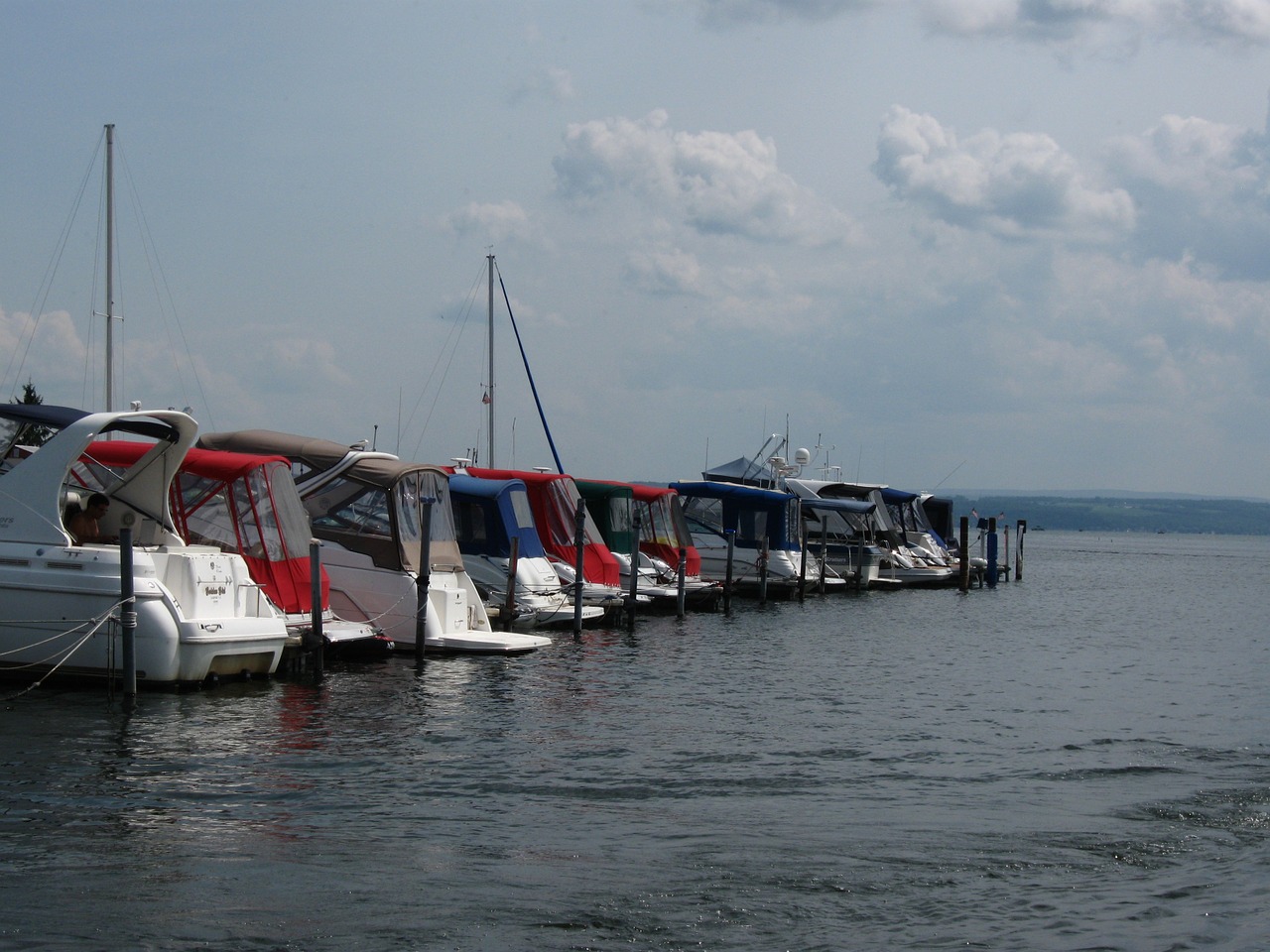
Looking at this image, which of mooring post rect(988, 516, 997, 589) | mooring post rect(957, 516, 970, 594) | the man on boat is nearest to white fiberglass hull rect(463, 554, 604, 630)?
the man on boat

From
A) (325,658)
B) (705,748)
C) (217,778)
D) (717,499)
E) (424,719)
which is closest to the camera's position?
(217,778)

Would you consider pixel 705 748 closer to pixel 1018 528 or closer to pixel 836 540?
pixel 836 540

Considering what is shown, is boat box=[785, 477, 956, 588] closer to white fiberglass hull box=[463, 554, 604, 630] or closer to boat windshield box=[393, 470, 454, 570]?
white fiberglass hull box=[463, 554, 604, 630]

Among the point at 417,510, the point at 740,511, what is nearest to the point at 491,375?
the point at 740,511

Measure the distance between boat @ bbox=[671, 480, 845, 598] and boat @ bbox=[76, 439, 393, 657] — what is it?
2167 centimetres

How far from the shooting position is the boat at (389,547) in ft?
73.2

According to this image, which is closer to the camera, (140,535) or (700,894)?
(700,894)

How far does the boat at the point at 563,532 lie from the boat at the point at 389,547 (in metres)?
6.05

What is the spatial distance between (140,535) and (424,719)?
5.00 metres

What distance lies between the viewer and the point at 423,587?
21766mm

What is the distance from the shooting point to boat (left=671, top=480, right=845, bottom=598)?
40.9 meters

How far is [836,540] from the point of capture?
49281 millimetres

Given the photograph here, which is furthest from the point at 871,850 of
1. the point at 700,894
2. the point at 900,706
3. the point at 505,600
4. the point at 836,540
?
the point at 836,540

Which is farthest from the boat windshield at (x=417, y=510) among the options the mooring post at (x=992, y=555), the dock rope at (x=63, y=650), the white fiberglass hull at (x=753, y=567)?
the mooring post at (x=992, y=555)
